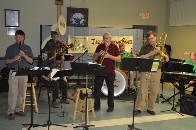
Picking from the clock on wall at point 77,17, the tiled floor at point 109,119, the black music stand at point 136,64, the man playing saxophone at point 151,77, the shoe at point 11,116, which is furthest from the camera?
the clock on wall at point 77,17

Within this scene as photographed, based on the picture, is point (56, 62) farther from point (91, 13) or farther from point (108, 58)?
point (91, 13)

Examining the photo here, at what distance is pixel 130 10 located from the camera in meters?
11.0

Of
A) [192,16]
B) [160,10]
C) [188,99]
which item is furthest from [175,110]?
[160,10]

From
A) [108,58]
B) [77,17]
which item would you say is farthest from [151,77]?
[77,17]

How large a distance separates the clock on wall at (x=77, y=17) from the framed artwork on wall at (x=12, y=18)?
1842 mm

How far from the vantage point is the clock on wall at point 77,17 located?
10.0 meters

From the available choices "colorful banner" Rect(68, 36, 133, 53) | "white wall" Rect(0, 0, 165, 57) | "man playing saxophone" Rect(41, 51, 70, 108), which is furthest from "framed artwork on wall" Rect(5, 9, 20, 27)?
"man playing saxophone" Rect(41, 51, 70, 108)

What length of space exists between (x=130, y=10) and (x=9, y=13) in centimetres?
475

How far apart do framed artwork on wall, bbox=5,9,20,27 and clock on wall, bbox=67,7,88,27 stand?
184 cm

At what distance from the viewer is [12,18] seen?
30.7 feet

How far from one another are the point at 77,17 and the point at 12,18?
2.35m

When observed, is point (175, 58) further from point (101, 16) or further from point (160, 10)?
point (101, 16)

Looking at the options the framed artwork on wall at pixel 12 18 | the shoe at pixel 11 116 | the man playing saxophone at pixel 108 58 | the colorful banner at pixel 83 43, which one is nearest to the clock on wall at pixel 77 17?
the colorful banner at pixel 83 43

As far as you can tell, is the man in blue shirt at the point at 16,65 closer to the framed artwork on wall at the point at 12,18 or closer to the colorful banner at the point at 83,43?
the colorful banner at the point at 83,43
